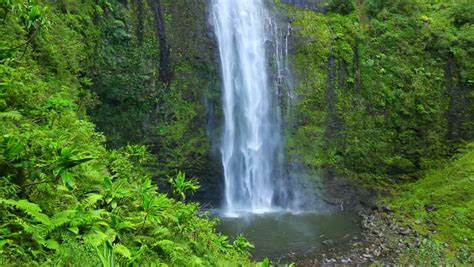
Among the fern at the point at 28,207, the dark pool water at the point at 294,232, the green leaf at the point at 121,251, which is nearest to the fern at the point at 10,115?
the fern at the point at 28,207

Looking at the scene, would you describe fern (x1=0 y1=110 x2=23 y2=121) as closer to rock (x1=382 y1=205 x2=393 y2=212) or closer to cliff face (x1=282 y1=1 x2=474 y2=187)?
cliff face (x1=282 y1=1 x2=474 y2=187)

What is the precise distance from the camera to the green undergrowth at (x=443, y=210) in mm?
10914

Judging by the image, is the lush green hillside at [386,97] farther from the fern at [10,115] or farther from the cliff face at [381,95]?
the fern at [10,115]

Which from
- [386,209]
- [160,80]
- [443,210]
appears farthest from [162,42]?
[443,210]

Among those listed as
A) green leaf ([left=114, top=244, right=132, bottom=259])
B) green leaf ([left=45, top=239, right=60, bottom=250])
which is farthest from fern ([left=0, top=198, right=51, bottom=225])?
green leaf ([left=114, top=244, right=132, bottom=259])

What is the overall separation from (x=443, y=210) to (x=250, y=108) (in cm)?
838

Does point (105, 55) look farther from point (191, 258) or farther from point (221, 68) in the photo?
point (191, 258)

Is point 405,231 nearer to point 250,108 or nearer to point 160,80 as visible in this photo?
point 250,108

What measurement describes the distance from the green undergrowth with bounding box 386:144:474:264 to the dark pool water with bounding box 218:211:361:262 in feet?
6.82

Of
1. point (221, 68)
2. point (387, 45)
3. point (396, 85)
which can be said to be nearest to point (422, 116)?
point (396, 85)

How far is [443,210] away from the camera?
12.8 meters

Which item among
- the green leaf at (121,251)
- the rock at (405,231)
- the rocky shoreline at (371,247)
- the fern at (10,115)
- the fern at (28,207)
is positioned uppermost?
the fern at (10,115)

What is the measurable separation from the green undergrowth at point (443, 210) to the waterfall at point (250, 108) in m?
5.06

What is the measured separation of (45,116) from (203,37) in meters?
11.4
